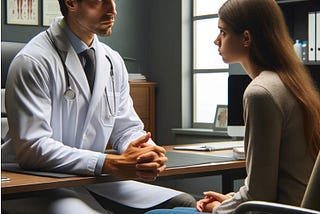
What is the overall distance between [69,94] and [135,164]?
0.37 m

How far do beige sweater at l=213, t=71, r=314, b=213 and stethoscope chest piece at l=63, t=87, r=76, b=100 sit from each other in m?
0.69

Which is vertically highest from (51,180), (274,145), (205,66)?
(205,66)

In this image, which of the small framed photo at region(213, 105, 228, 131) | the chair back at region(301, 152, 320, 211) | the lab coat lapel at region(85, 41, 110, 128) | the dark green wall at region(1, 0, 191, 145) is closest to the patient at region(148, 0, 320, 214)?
the chair back at region(301, 152, 320, 211)

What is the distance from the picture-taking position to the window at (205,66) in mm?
5117

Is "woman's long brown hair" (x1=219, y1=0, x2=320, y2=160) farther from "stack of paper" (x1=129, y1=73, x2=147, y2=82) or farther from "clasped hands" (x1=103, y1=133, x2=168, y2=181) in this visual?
"stack of paper" (x1=129, y1=73, x2=147, y2=82)

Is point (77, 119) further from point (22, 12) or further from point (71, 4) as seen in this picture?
point (22, 12)

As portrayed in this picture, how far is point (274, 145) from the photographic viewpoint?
1.36 meters

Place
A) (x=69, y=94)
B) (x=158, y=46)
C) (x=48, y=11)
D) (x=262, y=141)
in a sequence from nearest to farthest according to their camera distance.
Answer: (x=262, y=141) → (x=69, y=94) → (x=48, y=11) → (x=158, y=46)

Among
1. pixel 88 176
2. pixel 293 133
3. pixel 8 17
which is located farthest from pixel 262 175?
pixel 8 17

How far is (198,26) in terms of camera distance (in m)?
5.25

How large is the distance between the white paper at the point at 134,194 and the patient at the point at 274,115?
1.51ft

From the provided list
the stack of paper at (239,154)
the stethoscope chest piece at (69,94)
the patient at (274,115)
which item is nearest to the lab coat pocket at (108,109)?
the stethoscope chest piece at (69,94)

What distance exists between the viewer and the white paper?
6.29 ft

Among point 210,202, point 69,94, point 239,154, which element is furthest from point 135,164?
point 239,154
